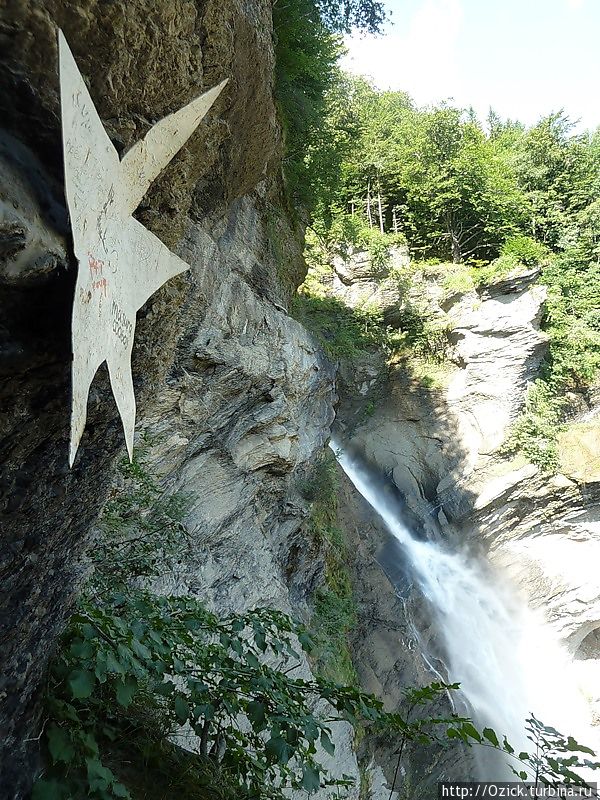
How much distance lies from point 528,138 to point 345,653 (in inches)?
697

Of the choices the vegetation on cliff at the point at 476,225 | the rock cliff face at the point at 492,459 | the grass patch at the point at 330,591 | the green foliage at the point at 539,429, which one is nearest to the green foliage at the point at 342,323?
the vegetation on cliff at the point at 476,225

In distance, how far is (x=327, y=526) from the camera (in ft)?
30.4

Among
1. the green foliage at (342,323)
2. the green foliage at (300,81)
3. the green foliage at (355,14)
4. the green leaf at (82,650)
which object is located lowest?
the green foliage at (342,323)

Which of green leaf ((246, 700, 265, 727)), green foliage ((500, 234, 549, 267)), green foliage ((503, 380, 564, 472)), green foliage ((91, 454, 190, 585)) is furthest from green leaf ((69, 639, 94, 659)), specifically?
green foliage ((500, 234, 549, 267))

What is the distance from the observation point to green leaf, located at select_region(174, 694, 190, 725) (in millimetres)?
1762

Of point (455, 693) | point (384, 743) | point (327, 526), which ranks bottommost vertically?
point (455, 693)

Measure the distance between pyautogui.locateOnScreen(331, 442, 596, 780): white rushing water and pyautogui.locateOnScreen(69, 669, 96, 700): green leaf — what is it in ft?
32.7

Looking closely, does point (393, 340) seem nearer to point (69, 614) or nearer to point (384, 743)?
point (384, 743)

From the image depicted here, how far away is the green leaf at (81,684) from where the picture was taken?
1558 millimetres

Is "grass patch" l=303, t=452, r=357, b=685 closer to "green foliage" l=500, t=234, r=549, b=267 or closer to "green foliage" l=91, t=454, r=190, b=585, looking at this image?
"green foliage" l=91, t=454, r=190, b=585

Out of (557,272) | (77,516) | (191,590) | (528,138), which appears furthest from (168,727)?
(528,138)

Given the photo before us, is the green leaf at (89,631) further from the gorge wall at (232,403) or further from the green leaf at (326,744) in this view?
the green leaf at (326,744)

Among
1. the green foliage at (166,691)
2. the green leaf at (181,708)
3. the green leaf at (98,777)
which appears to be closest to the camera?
the green leaf at (98,777)

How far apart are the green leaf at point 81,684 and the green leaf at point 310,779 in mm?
780
